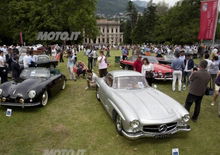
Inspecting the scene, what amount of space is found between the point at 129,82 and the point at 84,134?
7.38 ft

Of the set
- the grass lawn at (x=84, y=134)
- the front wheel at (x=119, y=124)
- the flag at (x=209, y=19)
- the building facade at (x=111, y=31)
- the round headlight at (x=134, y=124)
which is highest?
the building facade at (x=111, y=31)

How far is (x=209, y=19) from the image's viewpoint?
1170 cm

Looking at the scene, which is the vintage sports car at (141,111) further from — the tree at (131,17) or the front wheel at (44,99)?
the tree at (131,17)

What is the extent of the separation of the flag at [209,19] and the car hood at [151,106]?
8.02 m

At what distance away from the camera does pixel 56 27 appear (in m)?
37.9

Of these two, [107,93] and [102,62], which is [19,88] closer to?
[107,93]

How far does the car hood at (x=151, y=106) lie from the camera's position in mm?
4514

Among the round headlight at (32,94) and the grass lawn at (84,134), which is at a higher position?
the round headlight at (32,94)

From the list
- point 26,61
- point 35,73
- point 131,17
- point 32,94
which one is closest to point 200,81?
point 32,94

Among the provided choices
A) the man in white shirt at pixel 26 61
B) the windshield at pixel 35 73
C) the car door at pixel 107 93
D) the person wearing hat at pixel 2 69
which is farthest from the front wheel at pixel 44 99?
the man in white shirt at pixel 26 61

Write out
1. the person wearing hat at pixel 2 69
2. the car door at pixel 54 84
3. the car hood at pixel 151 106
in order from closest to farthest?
the car hood at pixel 151 106
the car door at pixel 54 84
the person wearing hat at pixel 2 69

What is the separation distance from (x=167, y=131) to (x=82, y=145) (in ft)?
6.79

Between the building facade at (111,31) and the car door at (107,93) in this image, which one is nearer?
the car door at (107,93)

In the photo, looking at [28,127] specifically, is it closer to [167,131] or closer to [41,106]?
[41,106]
